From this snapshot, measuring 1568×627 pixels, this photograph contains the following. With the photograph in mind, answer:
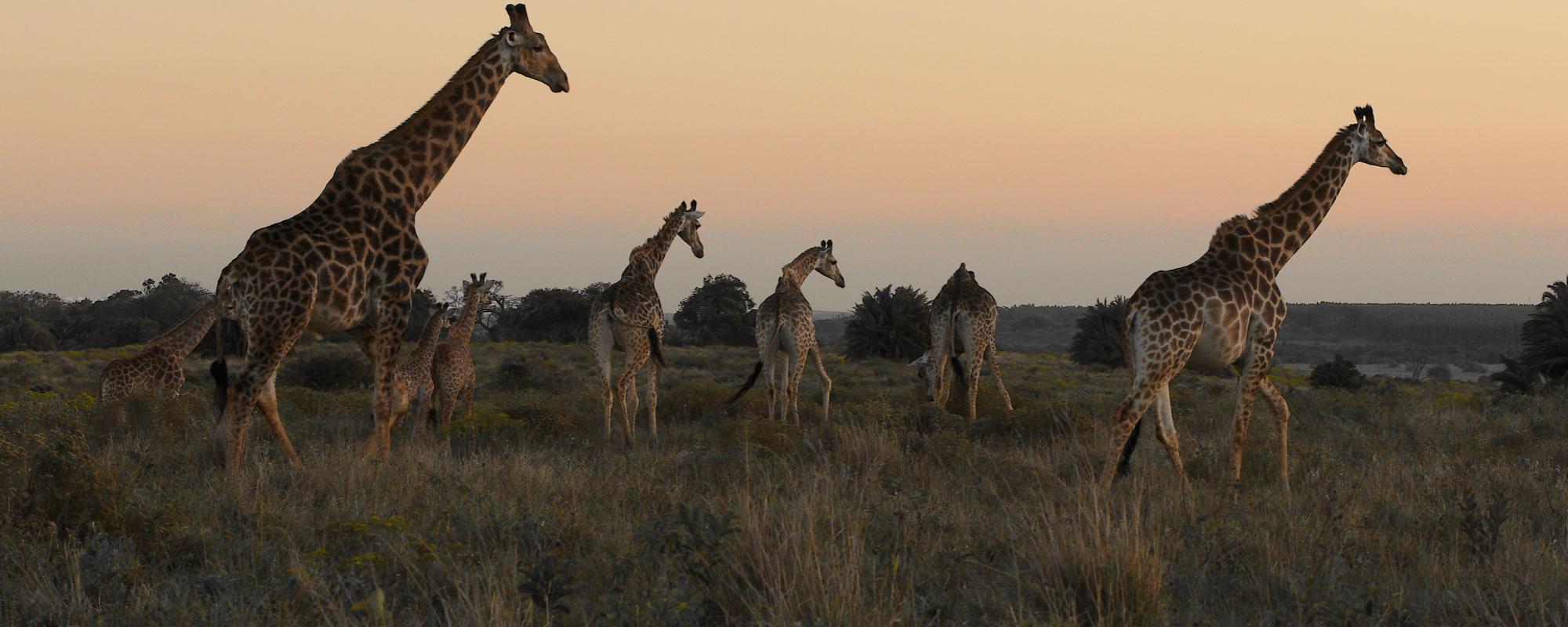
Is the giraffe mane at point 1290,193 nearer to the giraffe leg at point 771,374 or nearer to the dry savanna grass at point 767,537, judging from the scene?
the dry savanna grass at point 767,537

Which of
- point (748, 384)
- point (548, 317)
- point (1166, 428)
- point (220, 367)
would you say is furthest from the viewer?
point (548, 317)

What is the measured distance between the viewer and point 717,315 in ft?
175

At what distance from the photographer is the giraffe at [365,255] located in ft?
26.6

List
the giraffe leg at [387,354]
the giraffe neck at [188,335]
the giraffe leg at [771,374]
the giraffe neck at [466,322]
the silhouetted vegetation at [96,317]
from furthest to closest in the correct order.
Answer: the silhouetted vegetation at [96,317] → the giraffe leg at [771,374] → the giraffe neck at [466,322] → the giraffe neck at [188,335] → the giraffe leg at [387,354]

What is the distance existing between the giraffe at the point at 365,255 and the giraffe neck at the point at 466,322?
5047 millimetres

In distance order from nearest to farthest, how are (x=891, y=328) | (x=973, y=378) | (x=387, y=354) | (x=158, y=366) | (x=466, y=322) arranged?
(x=387, y=354)
(x=158, y=366)
(x=466, y=322)
(x=973, y=378)
(x=891, y=328)

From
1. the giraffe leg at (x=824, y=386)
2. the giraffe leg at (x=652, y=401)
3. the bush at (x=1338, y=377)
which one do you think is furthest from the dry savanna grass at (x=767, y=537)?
the bush at (x=1338, y=377)

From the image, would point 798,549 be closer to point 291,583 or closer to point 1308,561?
point 291,583

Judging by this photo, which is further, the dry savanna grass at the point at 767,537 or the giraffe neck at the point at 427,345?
the giraffe neck at the point at 427,345

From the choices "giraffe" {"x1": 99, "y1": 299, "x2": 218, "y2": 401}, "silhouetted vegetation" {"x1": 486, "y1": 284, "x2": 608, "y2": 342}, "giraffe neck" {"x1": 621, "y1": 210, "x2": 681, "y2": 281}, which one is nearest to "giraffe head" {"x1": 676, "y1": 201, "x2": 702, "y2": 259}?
"giraffe neck" {"x1": 621, "y1": 210, "x2": 681, "y2": 281}

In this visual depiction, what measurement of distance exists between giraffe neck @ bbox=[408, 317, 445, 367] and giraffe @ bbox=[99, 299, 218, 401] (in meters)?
2.14

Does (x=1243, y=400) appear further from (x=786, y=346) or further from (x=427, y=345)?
(x=427, y=345)

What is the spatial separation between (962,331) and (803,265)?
2936mm

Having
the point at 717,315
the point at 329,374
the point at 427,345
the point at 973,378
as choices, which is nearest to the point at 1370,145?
the point at 973,378
